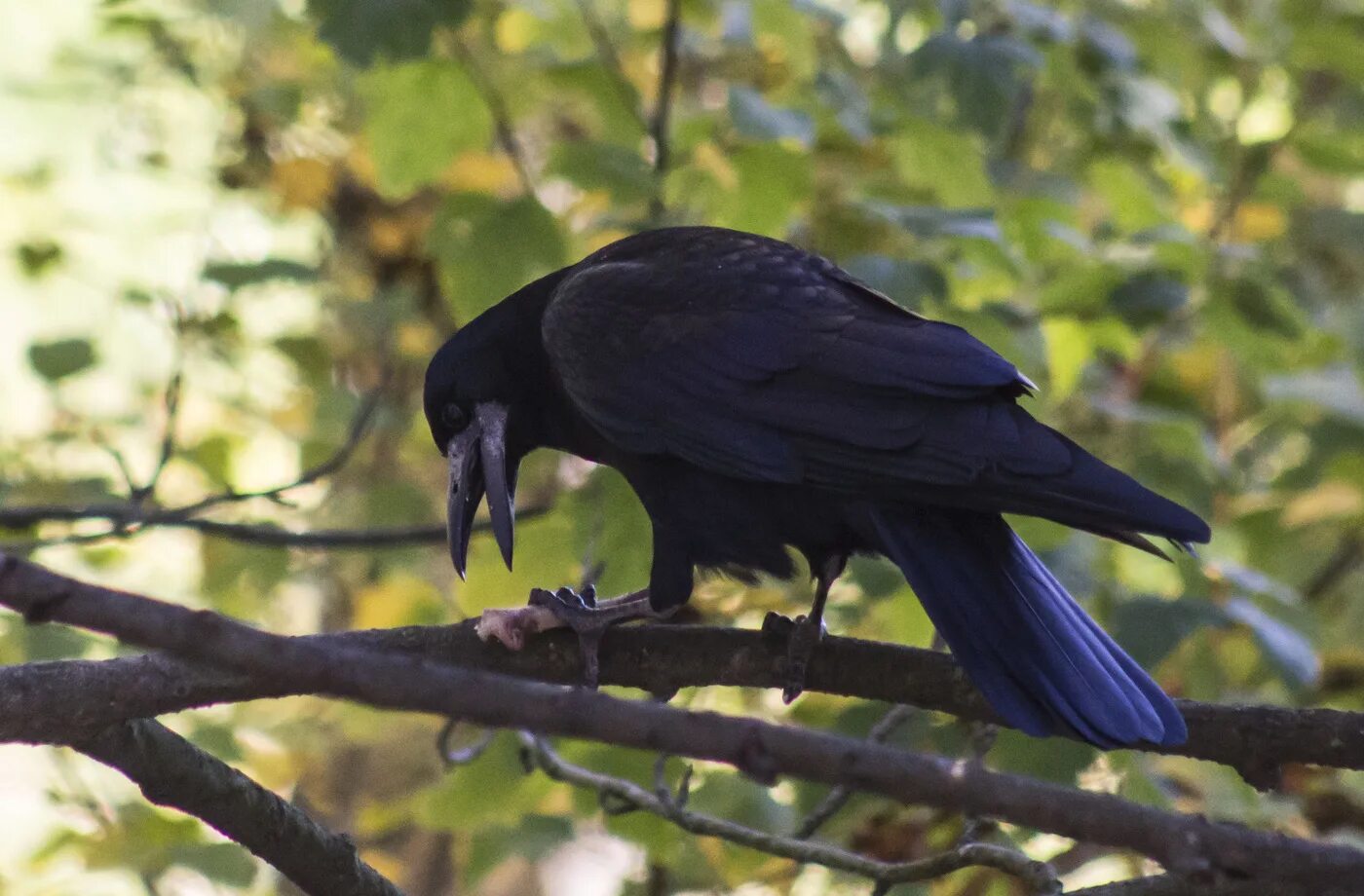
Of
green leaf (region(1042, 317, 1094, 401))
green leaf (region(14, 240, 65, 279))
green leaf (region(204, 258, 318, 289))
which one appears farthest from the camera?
green leaf (region(14, 240, 65, 279))

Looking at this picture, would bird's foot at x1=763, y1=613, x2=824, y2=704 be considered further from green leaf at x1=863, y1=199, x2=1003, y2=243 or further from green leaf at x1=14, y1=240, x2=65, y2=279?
green leaf at x1=14, y1=240, x2=65, y2=279

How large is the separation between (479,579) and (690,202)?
41.1 inches

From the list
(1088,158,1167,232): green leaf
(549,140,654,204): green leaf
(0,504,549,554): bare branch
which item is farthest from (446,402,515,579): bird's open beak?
(1088,158,1167,232): green leaf

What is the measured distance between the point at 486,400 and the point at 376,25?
0.84m

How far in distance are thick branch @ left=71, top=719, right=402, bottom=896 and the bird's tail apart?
1.05 m

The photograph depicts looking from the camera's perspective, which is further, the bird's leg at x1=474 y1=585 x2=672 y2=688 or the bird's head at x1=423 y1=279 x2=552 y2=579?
the bird's head at x1=423 y1=279 x2=552 y2=579

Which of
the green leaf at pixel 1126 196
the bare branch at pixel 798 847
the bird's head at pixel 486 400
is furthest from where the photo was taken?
the green leaf at pixel 1126 196

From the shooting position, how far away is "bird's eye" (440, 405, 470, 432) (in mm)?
3359

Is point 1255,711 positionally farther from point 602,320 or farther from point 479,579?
point 479,579

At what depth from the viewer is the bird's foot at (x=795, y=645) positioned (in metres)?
2.57

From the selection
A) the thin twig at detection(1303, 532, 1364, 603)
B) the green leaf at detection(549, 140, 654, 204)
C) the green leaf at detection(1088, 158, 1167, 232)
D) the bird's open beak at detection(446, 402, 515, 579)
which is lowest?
the thin twig at detection(1303, 532, 1364, 603)

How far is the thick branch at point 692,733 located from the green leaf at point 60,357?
223cm

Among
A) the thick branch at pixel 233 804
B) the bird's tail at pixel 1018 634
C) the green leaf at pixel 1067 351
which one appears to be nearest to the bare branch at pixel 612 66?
the green leaf at pixel 1067 351

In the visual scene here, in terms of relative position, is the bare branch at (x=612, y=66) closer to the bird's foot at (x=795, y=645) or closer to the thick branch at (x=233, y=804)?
the bird's foot at (x=795, y=645)
